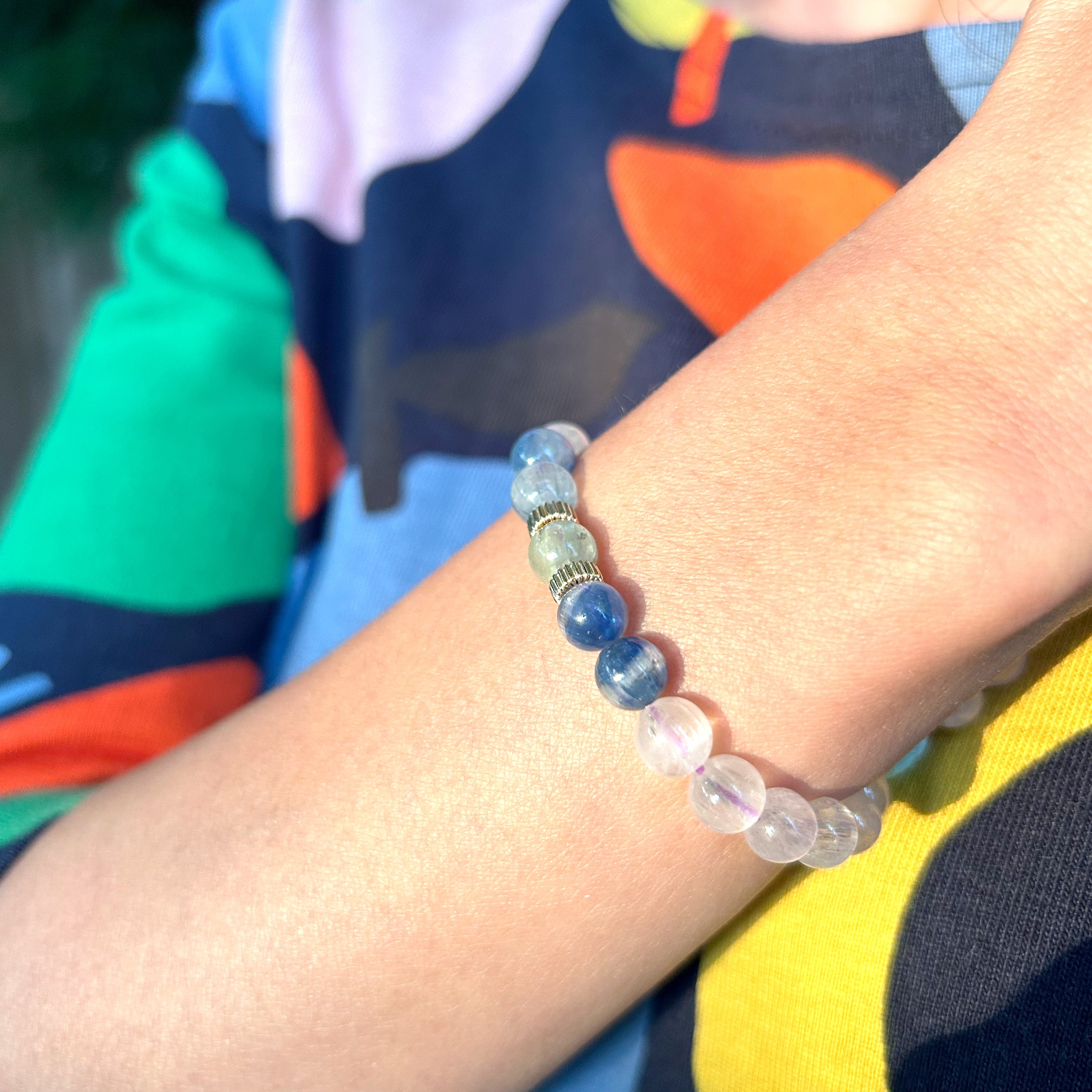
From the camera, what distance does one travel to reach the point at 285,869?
0.49 m

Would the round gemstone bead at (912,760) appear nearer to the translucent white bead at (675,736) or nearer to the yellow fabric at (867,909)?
the yellow fabric at (867,909)

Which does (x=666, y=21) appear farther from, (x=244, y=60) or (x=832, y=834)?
(x=832, y=834)

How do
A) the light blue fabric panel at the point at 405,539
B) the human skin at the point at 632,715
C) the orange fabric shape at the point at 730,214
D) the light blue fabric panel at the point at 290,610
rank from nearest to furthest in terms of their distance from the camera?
the human skin at the point at 632,715 → the orange fabric shape at the point at 730,214 → the light blue fabric panel at the point at 405,539 → the light blue fabric panel at the point at 290,610

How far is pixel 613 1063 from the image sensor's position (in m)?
0.61

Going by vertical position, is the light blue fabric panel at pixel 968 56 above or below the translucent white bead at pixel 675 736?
above

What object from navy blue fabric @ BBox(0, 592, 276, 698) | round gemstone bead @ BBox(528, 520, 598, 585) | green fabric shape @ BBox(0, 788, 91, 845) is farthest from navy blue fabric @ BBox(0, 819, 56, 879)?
round gemstone bead @ BBox(528, 520, 598, 585)

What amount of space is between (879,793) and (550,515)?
24 cm

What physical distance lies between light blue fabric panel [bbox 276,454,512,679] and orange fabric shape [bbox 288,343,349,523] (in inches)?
4.2

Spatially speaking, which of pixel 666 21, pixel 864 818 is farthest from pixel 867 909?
pixel 666 21

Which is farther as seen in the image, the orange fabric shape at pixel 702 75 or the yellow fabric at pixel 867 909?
the orange fabric shape at pixel 702 75

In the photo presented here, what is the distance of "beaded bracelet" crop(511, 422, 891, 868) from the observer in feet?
1.44

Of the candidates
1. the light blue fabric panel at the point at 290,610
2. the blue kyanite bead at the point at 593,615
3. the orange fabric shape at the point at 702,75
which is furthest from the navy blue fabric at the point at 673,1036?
the orange fabric shape at the point at 702,75

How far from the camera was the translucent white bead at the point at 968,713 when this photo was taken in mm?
494

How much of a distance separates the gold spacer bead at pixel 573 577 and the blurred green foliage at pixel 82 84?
244cm
